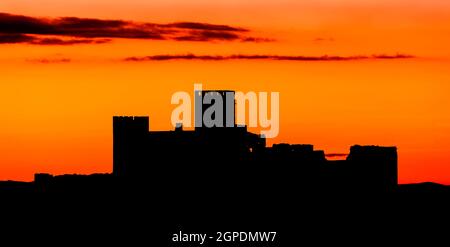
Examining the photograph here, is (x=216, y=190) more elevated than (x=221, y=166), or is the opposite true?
(x=221, y=166)

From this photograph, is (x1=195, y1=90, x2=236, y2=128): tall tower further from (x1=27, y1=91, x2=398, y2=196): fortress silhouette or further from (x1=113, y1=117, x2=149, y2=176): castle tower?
(x1=113, y1=117, x2=149, y2=176): castle tower

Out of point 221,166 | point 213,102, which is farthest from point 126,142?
point 221,166

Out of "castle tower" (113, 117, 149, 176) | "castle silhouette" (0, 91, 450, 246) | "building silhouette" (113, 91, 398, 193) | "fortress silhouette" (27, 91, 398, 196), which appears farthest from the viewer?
"castle silhouette" (0, 91, 450, 246)

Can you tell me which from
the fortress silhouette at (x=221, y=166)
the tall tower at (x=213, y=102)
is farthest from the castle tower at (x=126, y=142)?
the tall tower at (x=213, y=102)

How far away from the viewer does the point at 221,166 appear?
99.8m

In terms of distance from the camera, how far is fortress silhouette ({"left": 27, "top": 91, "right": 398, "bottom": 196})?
317ft

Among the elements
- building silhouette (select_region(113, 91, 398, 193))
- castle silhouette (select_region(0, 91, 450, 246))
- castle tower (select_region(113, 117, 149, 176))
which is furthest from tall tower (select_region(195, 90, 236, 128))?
castle tower (select_region(113, 117, 149, 176))

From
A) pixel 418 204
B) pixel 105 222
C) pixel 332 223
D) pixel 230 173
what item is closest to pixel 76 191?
pixel 105 222

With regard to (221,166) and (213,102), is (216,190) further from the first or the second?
(213,102)

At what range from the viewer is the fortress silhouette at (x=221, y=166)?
96750mm

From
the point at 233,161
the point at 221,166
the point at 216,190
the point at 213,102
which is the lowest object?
the point at 216,190

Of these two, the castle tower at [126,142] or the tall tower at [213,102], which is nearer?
the castle tower at [126,142]

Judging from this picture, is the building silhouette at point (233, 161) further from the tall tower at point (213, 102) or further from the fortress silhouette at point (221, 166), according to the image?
the tall tower at point (213, 102)

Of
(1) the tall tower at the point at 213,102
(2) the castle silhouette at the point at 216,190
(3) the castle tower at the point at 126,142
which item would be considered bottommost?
(2) the castle silhouette at the point at 216,190
